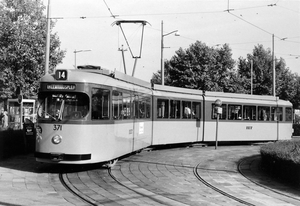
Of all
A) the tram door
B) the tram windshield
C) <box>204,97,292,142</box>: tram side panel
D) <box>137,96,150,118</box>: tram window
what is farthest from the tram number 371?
<box>204,97,292,142</box>: tram side panel

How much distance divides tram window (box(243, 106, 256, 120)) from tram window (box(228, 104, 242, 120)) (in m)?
0.31

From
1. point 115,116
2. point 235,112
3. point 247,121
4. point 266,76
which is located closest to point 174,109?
point 235,112

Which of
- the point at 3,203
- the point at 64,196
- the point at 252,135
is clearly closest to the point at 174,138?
the point at 252,135

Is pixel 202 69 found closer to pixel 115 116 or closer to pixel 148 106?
pixel 148 106

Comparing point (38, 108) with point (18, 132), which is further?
point (18, 132)

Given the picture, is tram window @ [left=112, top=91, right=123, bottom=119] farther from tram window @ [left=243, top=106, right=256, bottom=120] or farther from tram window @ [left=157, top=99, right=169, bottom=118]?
tram window @ [left=243, top=106, right=256, bottom=120]

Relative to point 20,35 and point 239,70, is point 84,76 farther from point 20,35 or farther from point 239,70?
point 239,70

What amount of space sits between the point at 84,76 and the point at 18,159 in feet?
17.0

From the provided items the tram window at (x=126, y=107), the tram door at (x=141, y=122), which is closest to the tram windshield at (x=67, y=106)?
the tram window at (x=126, y=107)

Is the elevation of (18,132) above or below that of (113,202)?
above

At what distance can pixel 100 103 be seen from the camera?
38.6 ft

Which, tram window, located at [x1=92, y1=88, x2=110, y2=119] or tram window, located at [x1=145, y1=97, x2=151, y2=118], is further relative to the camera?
tram window, located at [x1=145, y1=97, x2=151, y2=118]

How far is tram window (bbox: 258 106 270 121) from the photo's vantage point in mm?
22753

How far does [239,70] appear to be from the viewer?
47.9m
